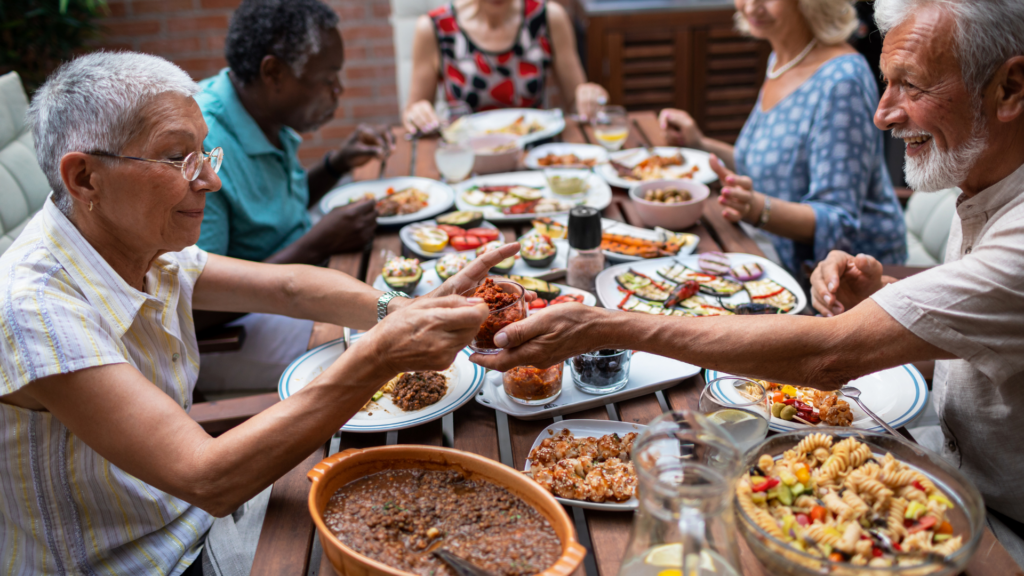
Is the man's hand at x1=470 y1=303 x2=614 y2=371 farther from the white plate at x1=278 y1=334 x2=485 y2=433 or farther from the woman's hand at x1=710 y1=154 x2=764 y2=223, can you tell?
the woman's hand at x1=710 y1=154 x2=764 y2=223

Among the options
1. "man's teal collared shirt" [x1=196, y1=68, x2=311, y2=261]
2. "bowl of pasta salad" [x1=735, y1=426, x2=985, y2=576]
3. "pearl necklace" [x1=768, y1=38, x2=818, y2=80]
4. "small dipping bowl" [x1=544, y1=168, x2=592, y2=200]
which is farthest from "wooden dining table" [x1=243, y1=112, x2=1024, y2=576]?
"pearl necklace" [x1=768, y1=38, x2=818, y2=80]

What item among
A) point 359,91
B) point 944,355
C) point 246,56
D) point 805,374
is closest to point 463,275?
point 805,374

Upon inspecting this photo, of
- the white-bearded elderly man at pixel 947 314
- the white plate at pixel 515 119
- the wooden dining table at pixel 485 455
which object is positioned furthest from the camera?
the white plate at pixel 515 119

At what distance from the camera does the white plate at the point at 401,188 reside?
2.66 metres

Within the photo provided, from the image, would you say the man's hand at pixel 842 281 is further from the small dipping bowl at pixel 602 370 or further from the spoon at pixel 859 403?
the small dipping bowl at pixel 602 370

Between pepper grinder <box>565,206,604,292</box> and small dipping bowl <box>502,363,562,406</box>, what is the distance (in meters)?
0.61

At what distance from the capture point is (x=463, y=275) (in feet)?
5.66

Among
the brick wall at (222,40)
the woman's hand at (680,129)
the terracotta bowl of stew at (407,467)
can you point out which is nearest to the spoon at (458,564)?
the terracotta bowl of stew at (407,467)

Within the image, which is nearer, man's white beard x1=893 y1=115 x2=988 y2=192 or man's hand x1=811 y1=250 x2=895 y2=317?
man's white beard x1=893 y1=115 x2=988 y2=192

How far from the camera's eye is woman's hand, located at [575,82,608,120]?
371 centimetres

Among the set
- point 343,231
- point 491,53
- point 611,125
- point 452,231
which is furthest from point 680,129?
point 343,231

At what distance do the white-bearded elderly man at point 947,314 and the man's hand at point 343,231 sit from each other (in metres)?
1.13

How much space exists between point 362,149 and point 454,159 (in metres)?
0.49

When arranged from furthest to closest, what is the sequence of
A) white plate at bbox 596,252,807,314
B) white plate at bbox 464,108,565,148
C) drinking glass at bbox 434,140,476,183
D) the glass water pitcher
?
white plate at bbox 464,108,565,148 < drinking glass at bbox 434,140,476,183 < white plate at bbox 596,252,807,314 < the glass water pitcher
